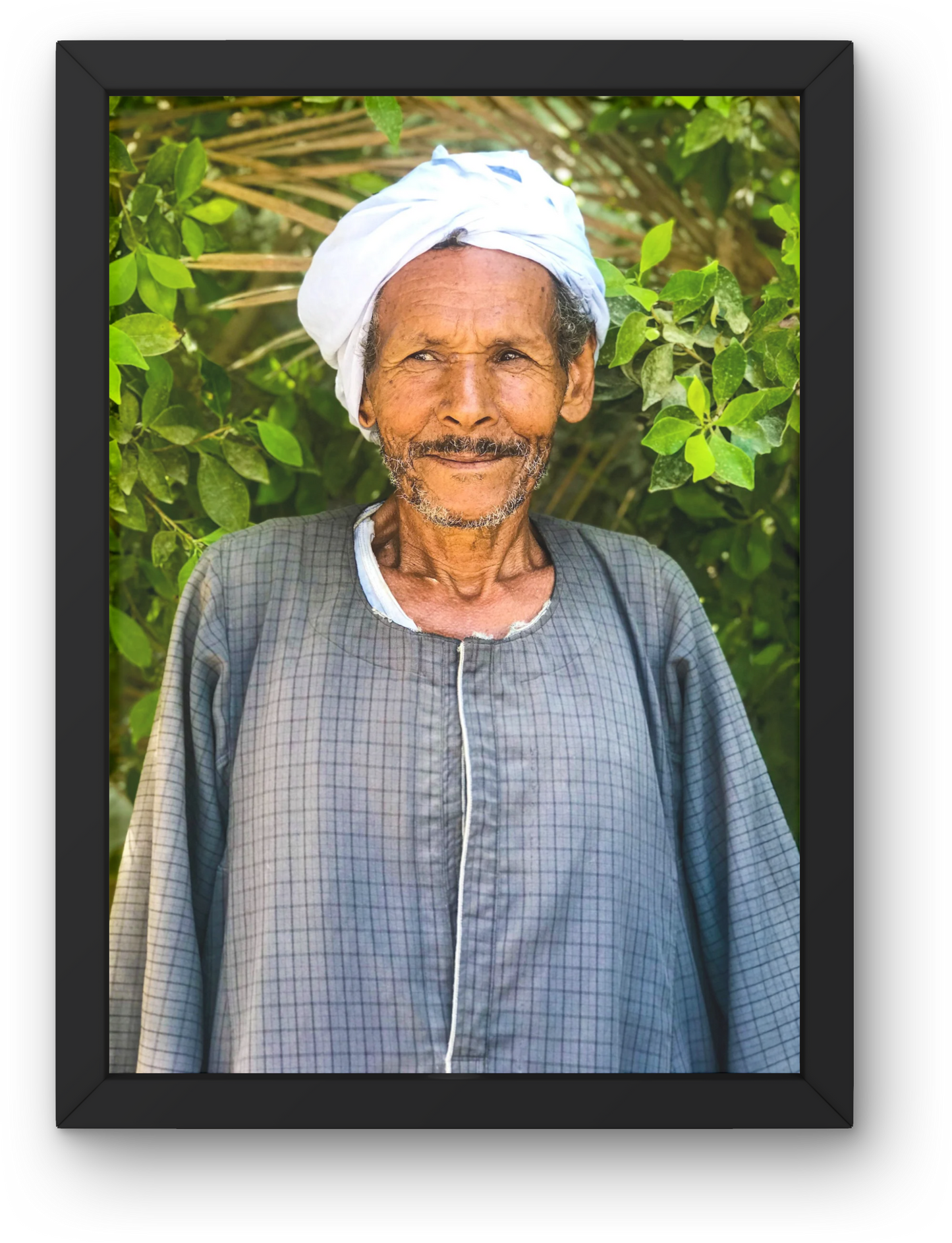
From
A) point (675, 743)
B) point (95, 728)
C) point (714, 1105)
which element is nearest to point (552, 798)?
point (675, 743)

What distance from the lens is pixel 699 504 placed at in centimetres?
207

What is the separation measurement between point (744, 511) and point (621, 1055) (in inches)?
32.9

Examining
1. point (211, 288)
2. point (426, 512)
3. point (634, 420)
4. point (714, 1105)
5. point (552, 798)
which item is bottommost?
point (714, 1105)

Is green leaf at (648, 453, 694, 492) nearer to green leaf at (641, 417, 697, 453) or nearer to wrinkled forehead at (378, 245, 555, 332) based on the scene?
green leaf at (641, 417, 697, 453)

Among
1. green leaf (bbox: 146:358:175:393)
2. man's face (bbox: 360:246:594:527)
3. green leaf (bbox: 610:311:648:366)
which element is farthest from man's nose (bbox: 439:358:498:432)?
green leaf (bbox: 146:358:175:393)

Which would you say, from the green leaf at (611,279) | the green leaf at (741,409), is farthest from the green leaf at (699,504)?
the green leaf at (611,279)

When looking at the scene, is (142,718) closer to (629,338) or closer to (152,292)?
(152,292)

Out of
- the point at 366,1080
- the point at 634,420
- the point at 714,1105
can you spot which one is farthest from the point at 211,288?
the point at 714,1105

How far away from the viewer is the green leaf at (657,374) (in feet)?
6.72

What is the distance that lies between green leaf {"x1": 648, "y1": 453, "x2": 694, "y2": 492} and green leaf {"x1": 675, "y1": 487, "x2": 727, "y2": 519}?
19mm

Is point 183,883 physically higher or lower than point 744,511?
lower

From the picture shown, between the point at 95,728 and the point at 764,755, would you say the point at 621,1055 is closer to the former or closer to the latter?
the point at 764,755

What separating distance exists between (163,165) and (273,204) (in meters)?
0.17

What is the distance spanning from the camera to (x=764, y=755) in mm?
2064
